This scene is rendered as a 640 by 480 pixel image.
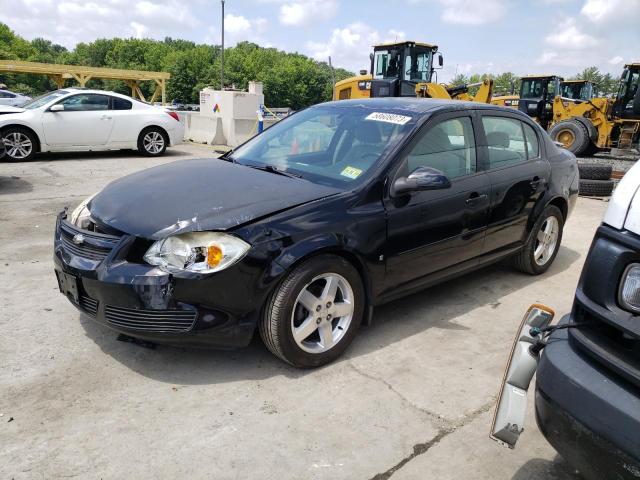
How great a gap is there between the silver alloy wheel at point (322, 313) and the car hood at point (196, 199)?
52 centimetres

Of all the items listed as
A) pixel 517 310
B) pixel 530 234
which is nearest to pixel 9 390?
pixel 517 310

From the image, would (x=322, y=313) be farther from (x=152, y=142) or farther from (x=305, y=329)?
(x=152, y=142)

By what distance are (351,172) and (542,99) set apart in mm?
17156

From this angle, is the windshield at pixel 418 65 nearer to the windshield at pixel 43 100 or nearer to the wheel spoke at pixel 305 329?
the windshield at pixel 43 100

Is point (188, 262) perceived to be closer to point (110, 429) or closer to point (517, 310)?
point (110, 429)

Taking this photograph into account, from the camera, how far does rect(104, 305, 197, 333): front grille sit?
2.80 m

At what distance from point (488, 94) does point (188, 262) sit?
15.5 m

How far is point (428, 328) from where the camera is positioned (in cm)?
386

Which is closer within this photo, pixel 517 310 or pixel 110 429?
pixel 110 429

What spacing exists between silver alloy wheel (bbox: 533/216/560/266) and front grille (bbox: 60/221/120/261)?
3767 mm

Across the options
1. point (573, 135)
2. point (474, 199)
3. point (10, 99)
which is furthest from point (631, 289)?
point (10, 99)

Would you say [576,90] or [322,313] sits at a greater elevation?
[576,90]

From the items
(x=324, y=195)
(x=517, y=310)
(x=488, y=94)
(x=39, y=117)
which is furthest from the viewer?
(x=488, y=94)

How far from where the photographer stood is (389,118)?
12.5 ft
